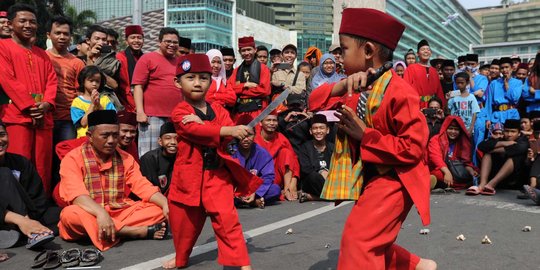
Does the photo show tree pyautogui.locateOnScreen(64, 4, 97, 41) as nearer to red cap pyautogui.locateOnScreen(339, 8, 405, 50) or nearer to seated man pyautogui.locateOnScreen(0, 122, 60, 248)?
seated man pyautogui.locateOnScreen(0, 122, 60, 248)

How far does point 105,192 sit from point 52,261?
1194 millimetres

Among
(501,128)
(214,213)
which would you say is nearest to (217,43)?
(501,128)

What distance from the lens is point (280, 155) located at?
8.40 meters

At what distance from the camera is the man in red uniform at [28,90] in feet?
19.4

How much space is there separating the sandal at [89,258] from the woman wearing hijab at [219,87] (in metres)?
3.79

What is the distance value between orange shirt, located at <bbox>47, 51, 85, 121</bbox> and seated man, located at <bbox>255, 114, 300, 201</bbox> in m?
2.78

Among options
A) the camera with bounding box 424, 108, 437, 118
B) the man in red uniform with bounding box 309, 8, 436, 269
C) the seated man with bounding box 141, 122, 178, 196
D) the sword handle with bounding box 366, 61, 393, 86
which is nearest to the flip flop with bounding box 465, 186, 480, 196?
the camera with bounding box 424, 108, 437, 118

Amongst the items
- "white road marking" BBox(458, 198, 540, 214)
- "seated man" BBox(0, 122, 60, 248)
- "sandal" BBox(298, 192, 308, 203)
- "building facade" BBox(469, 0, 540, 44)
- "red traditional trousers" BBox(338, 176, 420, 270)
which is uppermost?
"building facade" BBox(469, 0, 540, 44)

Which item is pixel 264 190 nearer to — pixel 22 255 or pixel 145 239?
pixel 145 239

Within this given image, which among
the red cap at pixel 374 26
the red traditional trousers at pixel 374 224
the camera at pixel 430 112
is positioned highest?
the red cap at pixel 374 26

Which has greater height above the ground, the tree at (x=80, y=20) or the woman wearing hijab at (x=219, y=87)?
the tree at (x=80, y=20)

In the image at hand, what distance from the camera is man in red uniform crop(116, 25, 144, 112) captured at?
755 cm

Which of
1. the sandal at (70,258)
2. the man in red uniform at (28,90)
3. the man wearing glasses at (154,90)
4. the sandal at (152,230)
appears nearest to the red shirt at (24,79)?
the man in red uniform at (28,90)

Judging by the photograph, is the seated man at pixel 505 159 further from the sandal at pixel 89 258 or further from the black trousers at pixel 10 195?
the black trousers at pixel 10 195
